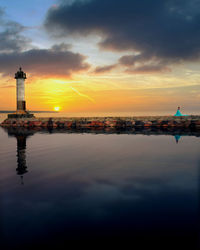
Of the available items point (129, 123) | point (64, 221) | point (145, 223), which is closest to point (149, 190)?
point (145, 223)

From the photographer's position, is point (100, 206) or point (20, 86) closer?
point (100, 206)

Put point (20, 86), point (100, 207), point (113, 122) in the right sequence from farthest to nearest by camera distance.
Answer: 1. point (20, 86)
2. point (113, 122)
3. point (100, 207)

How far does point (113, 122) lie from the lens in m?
27.2

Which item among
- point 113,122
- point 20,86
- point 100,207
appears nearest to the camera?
point 100,207

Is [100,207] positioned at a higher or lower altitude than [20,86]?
lower

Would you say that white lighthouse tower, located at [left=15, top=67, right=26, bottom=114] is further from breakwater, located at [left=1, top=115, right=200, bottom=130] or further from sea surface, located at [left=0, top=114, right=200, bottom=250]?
sea surface, located at [left=0, top=114, right=200, bottom=250]

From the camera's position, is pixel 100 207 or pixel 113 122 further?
pixel 113 122

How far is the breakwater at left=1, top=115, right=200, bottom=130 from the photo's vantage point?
2492 cm

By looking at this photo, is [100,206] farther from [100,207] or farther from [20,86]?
[20,86]

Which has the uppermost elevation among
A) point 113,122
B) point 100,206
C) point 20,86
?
point 20,86

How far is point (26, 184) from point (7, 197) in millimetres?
877

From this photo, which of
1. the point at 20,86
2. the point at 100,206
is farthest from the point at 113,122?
the point at 100,206

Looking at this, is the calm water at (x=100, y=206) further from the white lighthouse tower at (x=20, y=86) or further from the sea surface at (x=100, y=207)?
the white lighthouse tower at (x=20, y=86)

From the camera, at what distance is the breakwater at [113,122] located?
81.8 feet
